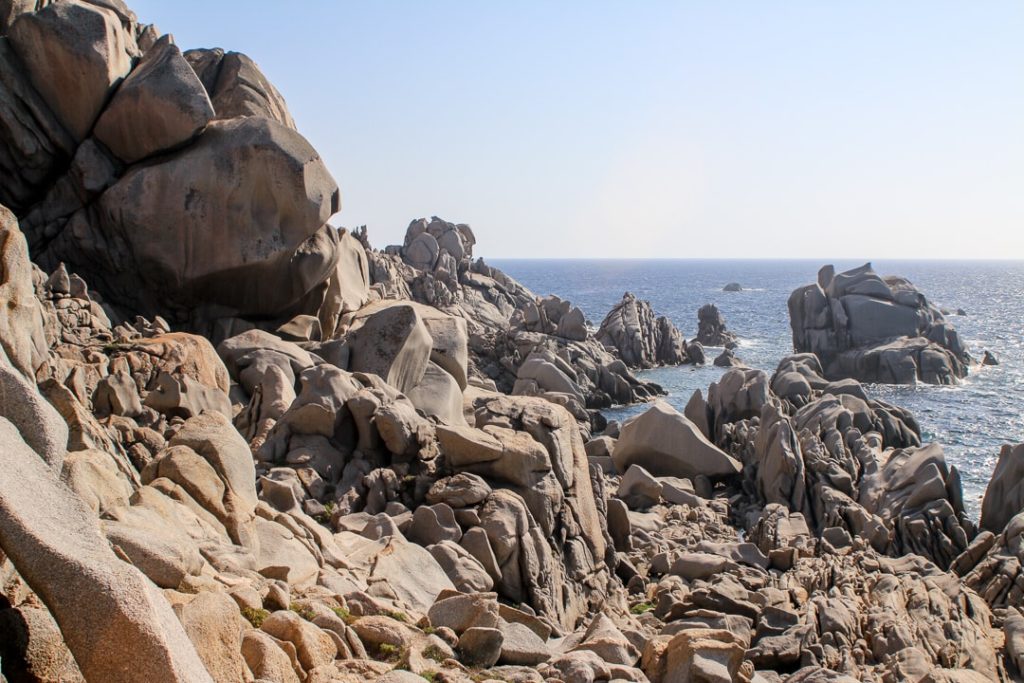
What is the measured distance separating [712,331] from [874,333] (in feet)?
62.3

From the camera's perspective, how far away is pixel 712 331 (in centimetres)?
8712

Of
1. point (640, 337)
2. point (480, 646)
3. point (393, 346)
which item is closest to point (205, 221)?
point (393, 346)

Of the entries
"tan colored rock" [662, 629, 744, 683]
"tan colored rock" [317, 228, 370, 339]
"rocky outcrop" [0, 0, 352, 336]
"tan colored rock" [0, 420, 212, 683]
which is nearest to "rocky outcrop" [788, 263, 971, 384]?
"tan colored rock" [317, 228, 370, 339]

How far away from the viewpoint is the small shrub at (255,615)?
8.80 meters

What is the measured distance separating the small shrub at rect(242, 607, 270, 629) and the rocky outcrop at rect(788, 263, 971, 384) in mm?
62624

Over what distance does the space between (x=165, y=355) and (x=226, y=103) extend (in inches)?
472

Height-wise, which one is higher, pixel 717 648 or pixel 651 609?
pixel 717 648

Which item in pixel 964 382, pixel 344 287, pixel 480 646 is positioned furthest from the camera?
pixel 964 382

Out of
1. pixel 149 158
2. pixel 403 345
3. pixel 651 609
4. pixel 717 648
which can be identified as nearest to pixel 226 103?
pixel 149 158

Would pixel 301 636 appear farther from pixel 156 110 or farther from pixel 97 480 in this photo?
pixel 156 110

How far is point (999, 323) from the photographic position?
108m

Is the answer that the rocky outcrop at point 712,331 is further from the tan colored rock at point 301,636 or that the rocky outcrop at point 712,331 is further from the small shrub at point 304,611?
the tan colored rock at point 301,636

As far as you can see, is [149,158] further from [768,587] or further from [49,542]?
[49,542]

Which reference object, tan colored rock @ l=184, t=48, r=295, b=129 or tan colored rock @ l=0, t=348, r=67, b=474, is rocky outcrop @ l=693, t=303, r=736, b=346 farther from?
tan colored rock @ l=0, t=348, r=67, b=474
